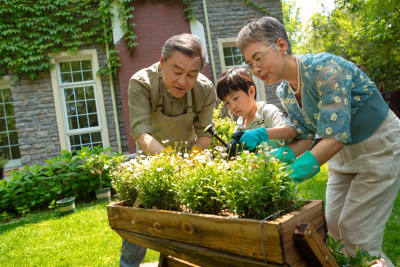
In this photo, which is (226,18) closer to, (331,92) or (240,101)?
(240,101)

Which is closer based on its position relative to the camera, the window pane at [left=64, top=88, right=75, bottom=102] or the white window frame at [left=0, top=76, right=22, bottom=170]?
the white window frame at [left=0, top=76, right=22, bottom=170]

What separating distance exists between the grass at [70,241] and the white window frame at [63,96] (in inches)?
118

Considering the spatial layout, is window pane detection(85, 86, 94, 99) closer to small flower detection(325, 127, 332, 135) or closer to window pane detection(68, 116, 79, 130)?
window pane detection(68, 116, 79, 130)

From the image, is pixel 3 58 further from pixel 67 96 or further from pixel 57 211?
pixel 57 211

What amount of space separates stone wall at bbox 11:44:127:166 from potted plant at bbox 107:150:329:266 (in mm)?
6454

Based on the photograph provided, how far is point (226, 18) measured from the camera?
7.93m

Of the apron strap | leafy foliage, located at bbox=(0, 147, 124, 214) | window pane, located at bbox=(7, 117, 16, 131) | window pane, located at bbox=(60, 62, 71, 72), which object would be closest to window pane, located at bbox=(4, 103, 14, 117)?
window pane, located at bbox=(7, 117, 16, 131)

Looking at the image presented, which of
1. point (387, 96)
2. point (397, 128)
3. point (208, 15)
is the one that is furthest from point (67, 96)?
point (387, 96)

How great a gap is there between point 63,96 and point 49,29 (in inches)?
62.0

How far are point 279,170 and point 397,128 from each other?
2.97 ft

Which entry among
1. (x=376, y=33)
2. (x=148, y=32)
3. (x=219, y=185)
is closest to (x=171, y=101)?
(x=219, y=185)

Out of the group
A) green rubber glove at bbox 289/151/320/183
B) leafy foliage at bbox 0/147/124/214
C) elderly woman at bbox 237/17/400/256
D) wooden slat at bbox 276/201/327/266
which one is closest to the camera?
wooden slat at bbox 276/201/327/266

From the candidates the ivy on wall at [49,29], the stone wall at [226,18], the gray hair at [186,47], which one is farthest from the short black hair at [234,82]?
the stone wall at [226,18]

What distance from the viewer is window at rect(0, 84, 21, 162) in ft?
25.1
